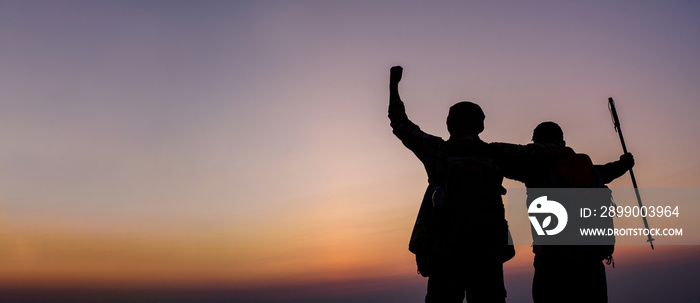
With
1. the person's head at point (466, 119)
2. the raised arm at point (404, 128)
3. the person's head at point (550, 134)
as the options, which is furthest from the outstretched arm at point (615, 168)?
A: the raised arm at point (404, 128)

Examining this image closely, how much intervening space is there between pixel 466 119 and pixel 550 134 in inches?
59.5

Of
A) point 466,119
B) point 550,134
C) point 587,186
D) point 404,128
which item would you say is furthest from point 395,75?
point 587,186

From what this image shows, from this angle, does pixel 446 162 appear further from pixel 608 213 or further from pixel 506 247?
pixel 608 213

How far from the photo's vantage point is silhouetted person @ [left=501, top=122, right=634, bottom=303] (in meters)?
5.25

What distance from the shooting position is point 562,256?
17.4 feet

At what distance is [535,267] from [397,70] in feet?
8.40

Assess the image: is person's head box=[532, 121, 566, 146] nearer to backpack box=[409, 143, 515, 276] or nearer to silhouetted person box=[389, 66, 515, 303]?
silhouetted person box=[389, 66, 515, 303]

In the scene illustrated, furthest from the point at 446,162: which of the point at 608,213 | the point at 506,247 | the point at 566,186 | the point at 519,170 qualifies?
the point at 608,213

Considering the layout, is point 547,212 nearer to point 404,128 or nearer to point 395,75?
point 404,128

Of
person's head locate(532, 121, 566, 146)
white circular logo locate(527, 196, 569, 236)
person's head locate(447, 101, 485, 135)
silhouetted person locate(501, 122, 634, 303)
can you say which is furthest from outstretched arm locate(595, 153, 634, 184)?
person's head locate(447, 101, 485, 135)

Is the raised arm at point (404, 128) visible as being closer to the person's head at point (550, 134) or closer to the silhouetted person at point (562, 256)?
the silhouetted person at point (562, 256)

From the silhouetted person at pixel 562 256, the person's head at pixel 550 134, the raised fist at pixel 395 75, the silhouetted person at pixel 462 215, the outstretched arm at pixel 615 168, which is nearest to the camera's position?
the silhouetted person at pixel 462 215

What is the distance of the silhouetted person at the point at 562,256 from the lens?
17.2 ft

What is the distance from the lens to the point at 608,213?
539cm
